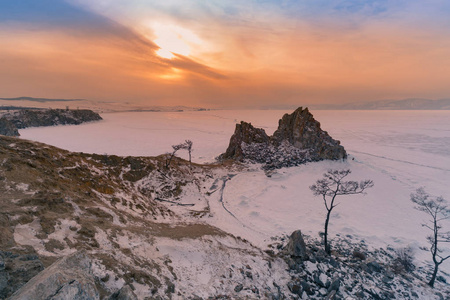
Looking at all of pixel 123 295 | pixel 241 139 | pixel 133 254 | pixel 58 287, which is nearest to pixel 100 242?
pixel 133 254

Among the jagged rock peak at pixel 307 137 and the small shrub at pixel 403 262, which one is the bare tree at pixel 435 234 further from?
the jagged rock peak at pixel 307 137

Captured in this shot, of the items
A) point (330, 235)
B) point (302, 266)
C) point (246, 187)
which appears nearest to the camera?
→ point (302, 266)

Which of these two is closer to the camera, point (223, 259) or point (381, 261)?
point (223, 259)

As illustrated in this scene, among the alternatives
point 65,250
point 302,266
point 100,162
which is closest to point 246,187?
point 302,266

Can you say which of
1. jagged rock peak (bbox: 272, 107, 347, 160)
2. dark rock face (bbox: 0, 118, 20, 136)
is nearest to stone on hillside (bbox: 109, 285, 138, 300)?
jagged rock peak (bbox: 272, 107, 347, 160)

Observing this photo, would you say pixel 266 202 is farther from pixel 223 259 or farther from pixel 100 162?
pixel 100 162

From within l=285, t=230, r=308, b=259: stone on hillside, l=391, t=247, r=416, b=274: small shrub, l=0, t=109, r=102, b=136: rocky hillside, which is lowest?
l=391, t=247, r=416, b=274: small shrub

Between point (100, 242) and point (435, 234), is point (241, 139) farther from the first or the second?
point (100, 242)

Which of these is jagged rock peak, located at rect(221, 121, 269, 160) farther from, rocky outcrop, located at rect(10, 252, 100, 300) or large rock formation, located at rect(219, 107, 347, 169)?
rocky outcrop, located at rect(10, 252, 100, 300)
